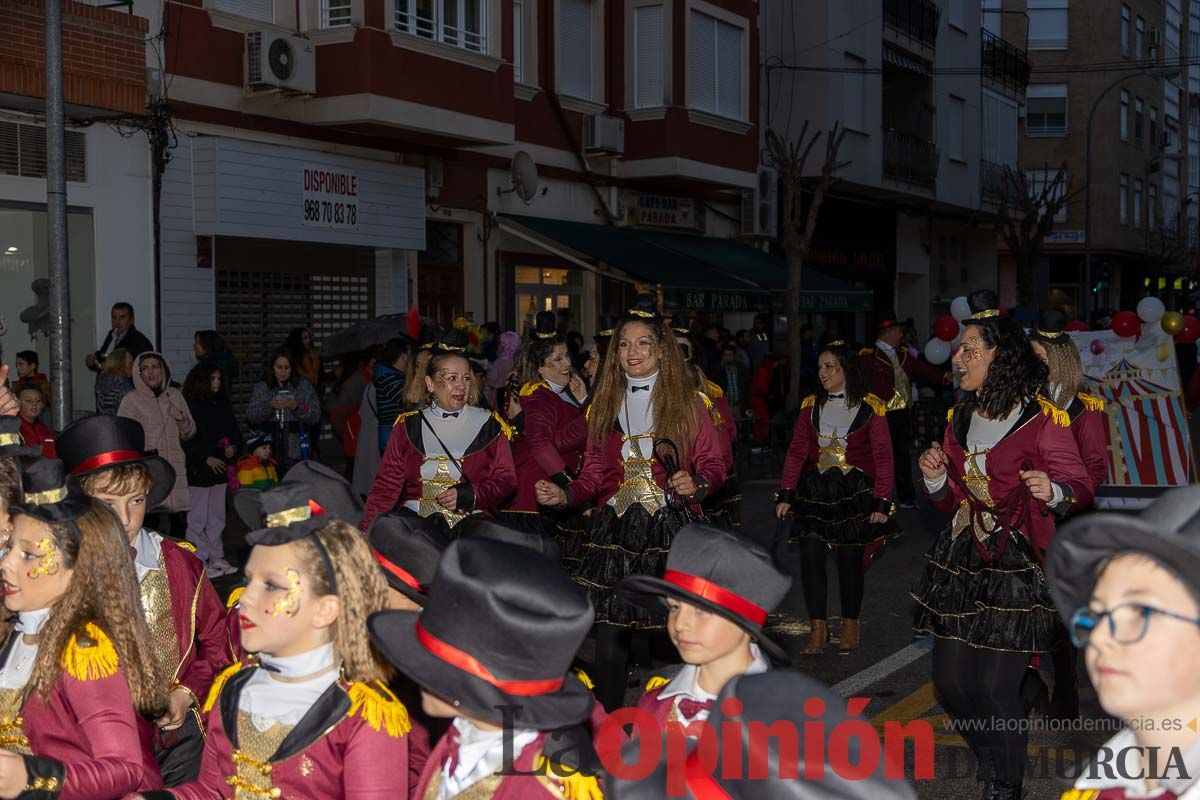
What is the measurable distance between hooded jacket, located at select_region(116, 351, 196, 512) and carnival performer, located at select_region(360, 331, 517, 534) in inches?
164

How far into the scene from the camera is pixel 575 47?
863 inches

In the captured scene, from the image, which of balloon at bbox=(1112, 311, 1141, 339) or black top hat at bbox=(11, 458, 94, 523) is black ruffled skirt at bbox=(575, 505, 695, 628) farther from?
balloon at bbox=(1112, 311, 1141, 339)

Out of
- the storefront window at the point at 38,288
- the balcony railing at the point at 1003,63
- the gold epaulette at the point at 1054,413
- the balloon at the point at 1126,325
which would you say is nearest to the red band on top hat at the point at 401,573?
the gold epaulette at the point at 1054,413

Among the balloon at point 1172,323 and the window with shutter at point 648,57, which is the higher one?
the window with shutter at point 648,57

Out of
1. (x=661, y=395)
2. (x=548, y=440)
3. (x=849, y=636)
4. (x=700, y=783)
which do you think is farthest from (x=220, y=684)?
(x=849, y=636)

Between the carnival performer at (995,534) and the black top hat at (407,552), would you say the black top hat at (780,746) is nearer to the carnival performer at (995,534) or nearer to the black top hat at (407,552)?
the black top hat at (407,552)

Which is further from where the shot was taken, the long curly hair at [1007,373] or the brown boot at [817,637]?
the brown boot at [817,637]

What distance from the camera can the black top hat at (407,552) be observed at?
3.91 m

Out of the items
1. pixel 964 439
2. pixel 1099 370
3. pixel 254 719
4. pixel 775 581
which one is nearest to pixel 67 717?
pixel 254 719

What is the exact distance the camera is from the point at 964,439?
573 cm

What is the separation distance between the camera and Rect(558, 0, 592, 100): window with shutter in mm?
21562

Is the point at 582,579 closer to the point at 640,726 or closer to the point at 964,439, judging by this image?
the point at 964,439

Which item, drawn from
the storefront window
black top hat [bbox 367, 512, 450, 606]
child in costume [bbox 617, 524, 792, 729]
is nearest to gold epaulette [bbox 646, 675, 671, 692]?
child in costume [bbox 617, 524, 792, 729]

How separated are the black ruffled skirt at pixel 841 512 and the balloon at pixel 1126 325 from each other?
15.4 feet
